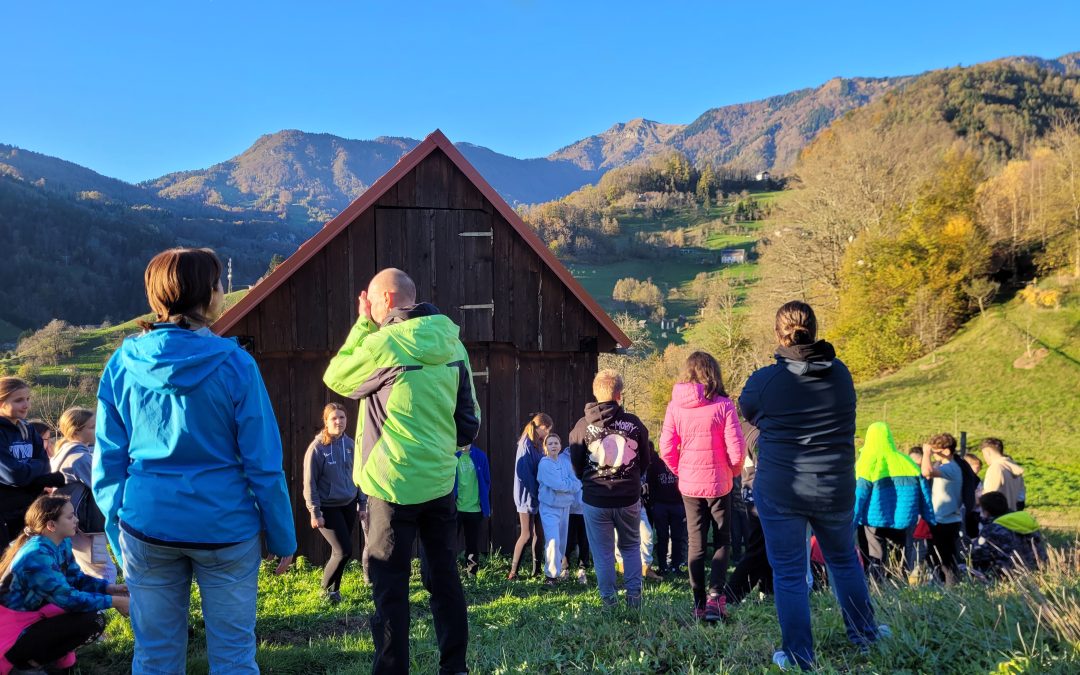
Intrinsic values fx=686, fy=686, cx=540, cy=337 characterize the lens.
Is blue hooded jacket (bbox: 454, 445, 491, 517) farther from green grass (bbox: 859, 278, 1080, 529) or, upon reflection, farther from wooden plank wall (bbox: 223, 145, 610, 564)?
green grass (bbox: 859, 278, 1080, 529)

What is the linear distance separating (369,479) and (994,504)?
664cm

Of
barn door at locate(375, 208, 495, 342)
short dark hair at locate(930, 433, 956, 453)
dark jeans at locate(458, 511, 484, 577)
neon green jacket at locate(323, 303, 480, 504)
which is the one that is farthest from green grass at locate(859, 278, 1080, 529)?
neon green jacket at locate(323, 303, 480, 504)

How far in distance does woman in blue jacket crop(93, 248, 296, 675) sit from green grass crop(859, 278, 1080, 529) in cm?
2265

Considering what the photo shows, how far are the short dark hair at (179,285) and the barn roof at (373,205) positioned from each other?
6.04 meters

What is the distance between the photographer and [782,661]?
11.3 ft

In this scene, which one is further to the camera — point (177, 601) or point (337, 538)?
point (337, 538)

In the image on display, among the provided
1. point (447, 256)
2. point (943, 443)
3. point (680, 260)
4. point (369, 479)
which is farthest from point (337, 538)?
point (680, 260)

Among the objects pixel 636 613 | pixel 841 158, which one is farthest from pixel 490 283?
pixel 841 158

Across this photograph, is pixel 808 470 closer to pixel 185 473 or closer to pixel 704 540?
pixel 704 540

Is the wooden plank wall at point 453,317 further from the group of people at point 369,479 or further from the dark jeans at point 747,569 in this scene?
the dark jeans at point 747,569

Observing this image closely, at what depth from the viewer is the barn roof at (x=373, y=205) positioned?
8.97m

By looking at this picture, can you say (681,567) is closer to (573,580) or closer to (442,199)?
(573,580)

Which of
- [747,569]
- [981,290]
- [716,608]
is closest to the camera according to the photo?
[716,608]

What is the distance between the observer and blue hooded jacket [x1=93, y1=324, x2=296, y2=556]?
2701 millimetres
